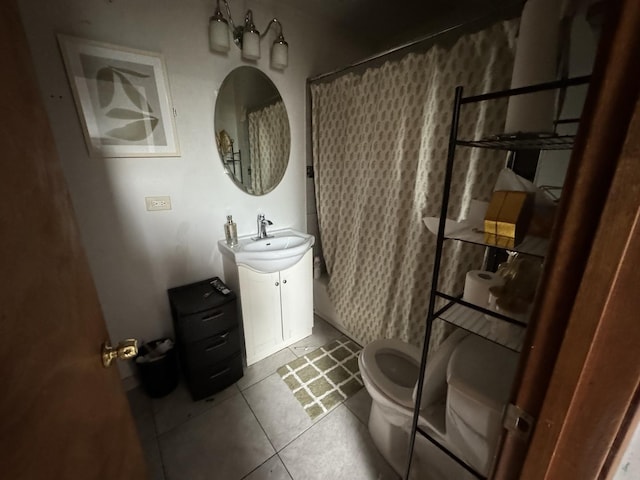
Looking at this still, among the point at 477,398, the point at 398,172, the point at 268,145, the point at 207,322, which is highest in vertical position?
the point at 268,145

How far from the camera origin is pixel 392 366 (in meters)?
1.31

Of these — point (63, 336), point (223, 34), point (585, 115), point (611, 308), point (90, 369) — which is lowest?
point (90, 369)

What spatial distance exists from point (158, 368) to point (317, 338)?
1.10 meters

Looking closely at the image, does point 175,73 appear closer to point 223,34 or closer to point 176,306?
point 223,34

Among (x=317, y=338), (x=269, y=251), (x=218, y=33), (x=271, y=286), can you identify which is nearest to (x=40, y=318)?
(x=269, y=251)

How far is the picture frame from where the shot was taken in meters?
1.18

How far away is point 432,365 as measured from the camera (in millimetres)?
929

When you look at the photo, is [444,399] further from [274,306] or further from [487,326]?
[274,306]

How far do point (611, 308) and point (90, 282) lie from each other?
3.35 ft

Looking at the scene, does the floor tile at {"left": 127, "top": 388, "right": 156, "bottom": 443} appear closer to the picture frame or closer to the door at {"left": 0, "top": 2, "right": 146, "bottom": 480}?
the door at {"left": 0, "top": 2, "right": 146, "bottom": 480}

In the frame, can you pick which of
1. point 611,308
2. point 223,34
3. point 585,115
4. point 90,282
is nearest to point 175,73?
point 223,34

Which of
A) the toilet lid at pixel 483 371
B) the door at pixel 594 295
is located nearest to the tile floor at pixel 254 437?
the toilet lid at pixel 483 371

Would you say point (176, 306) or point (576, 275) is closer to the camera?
point (576, 275)

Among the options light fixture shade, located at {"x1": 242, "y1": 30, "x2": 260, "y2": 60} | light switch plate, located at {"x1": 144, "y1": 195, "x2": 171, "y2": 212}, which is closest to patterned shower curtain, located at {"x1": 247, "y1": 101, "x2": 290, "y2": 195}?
light fixture shade, located at {"x1": 242, "y1": 30, "x2": 260, "y2": 60}
